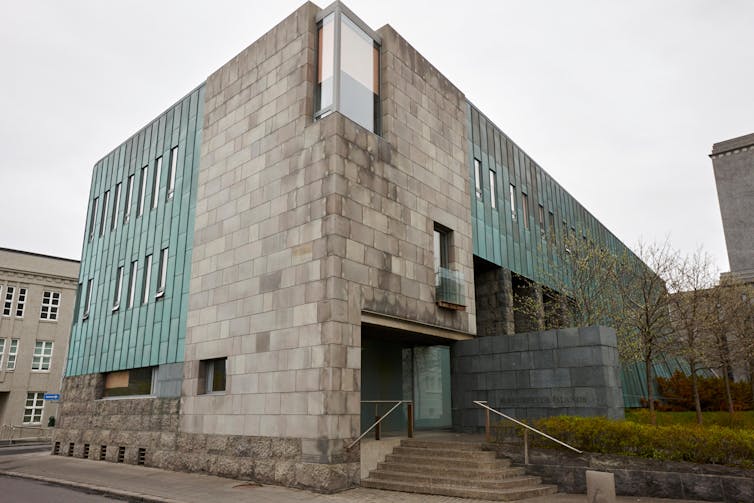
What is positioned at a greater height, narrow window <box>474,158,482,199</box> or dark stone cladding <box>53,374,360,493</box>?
narrow window <box>474,158,482,199</box>

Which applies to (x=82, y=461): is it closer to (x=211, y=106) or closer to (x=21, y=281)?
(x=211, y=106)

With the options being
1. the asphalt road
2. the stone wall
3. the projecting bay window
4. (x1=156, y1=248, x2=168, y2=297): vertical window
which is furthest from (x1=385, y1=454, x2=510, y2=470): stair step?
(x1=156, y1=248, x2=168, y2=297): vertical window

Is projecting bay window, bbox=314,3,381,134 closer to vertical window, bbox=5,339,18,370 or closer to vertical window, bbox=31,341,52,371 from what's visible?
vertical window, bbox=5,339,18,370

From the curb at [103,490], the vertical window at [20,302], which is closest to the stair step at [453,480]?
the curb at [103,490]

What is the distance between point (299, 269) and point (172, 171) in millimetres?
10163

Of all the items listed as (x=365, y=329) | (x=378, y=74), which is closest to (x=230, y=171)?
(x=378, y=74)

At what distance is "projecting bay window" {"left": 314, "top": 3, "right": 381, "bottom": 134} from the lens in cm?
1583

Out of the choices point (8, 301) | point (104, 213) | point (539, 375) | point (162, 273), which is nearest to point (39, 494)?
point (162, 273)

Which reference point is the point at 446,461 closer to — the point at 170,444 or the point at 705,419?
the point at 170,444

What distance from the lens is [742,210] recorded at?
181 feet

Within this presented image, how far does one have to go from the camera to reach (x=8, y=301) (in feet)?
147

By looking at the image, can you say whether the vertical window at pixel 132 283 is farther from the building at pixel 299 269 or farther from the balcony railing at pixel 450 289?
the balcony railing at pixel 450 289

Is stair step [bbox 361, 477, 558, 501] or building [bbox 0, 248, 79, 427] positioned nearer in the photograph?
stair step [bbox 361, 477, 558, 501]

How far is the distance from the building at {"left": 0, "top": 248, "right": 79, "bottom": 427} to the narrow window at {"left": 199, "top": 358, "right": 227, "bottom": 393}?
3570cm
